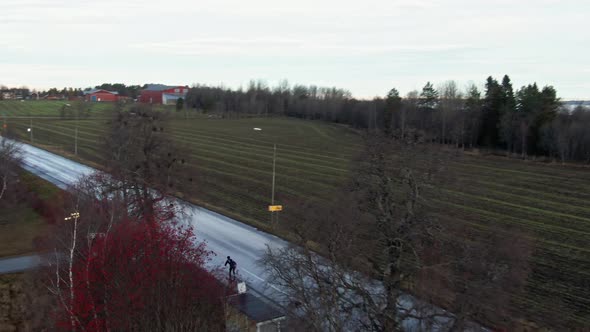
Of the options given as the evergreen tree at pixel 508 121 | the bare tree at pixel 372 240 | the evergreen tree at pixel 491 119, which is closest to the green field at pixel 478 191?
the bare tree at pixel 372 240

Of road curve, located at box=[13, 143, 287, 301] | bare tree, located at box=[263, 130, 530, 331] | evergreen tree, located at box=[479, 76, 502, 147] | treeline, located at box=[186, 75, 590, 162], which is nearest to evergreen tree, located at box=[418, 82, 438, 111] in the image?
treeline, located at box=[186, 75, 590, 162]

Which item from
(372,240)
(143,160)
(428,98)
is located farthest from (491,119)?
(372,240)

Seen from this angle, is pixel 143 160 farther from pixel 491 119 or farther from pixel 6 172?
pixel 491 119

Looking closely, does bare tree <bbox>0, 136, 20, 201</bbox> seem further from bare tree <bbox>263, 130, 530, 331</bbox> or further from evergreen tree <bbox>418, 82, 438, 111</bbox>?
evergreen tree <bbox>418, 82, 438, 111</bbox>

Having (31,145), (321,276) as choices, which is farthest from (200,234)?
(31,145)

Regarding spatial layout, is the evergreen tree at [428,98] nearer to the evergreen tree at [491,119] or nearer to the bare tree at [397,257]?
the evergreen tree at [491,119]

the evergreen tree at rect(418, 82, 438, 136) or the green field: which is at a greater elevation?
the evergreen tree at rect(418, 82, 438, 136)

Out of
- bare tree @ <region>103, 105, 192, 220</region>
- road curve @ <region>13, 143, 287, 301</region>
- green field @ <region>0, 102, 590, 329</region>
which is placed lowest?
road curve @ <region>13, 143, 287, 301</region>

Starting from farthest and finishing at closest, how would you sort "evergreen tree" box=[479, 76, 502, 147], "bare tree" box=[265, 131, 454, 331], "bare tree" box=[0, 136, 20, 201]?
"evergreen tree" box=[479, 76, 502, 147] < "bare tree" box=[0, 136, 20, 201] < "bare tree" box=[265, 131, 454, 331]
